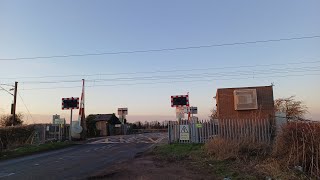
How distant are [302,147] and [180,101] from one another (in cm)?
1814

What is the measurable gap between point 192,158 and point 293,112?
2958cm

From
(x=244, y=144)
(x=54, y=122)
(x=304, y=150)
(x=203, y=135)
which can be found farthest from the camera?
(x=54, y=122)

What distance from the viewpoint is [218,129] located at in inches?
1021

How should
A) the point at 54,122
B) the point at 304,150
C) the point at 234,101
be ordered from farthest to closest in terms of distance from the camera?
the point at 54,122 < the point at 234,101 < the point at 304,150

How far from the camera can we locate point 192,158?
59.9 feet

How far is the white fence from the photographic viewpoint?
971 inches

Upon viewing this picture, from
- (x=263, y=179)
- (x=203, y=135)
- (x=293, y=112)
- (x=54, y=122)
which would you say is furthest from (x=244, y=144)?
(x=293, y=112)

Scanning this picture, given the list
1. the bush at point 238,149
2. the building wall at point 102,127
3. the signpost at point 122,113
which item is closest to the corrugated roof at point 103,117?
the building wall at point 102,127

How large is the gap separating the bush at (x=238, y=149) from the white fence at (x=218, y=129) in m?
5.86

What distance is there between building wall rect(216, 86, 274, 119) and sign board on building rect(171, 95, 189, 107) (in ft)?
8.11

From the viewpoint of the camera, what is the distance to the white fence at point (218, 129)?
2467 centimetres

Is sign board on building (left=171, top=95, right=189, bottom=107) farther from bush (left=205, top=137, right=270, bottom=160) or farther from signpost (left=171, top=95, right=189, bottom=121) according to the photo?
bush (left=205, top=137, right=270, bottom=160)

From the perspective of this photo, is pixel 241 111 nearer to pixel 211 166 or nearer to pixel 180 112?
pixel 180 112

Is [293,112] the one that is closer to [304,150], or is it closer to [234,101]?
[234,101]
